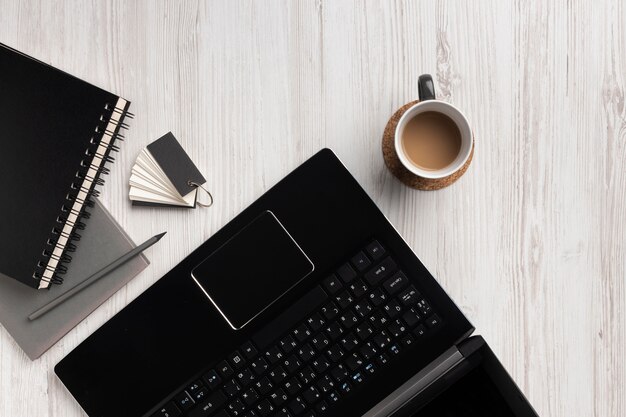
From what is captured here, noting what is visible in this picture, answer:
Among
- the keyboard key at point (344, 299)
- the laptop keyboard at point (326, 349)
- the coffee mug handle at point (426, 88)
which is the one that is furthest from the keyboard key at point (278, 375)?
the coffee mug handle at point (426, 88)

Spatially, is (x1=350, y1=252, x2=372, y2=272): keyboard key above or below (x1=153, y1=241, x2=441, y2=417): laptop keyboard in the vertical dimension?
above

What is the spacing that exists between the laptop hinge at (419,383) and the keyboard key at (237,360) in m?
0.15

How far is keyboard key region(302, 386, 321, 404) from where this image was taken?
0.73m

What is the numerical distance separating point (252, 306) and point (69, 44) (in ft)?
1.27

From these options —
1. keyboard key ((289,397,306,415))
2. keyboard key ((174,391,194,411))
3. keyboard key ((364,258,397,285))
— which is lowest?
keyboard key ((289,397,306,415))

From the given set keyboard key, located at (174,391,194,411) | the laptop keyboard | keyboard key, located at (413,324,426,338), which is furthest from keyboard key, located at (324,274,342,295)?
keyboard key, located at (174,391,194,411)

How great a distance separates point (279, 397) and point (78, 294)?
27 centimetres

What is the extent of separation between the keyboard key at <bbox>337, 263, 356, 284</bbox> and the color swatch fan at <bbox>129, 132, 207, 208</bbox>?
19cm

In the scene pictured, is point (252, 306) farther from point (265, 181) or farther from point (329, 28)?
point (329, 28)

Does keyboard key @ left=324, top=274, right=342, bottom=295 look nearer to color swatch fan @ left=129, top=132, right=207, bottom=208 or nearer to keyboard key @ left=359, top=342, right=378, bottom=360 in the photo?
keyboard key @ left=359, top=342, right=378, bottom=360

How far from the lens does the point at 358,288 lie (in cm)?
73

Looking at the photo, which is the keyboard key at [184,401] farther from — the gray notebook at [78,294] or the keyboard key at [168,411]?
the gray notebook at [78,294]

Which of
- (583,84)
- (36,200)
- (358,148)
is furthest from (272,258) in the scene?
(583,84)

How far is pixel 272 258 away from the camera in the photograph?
2.43 ft
